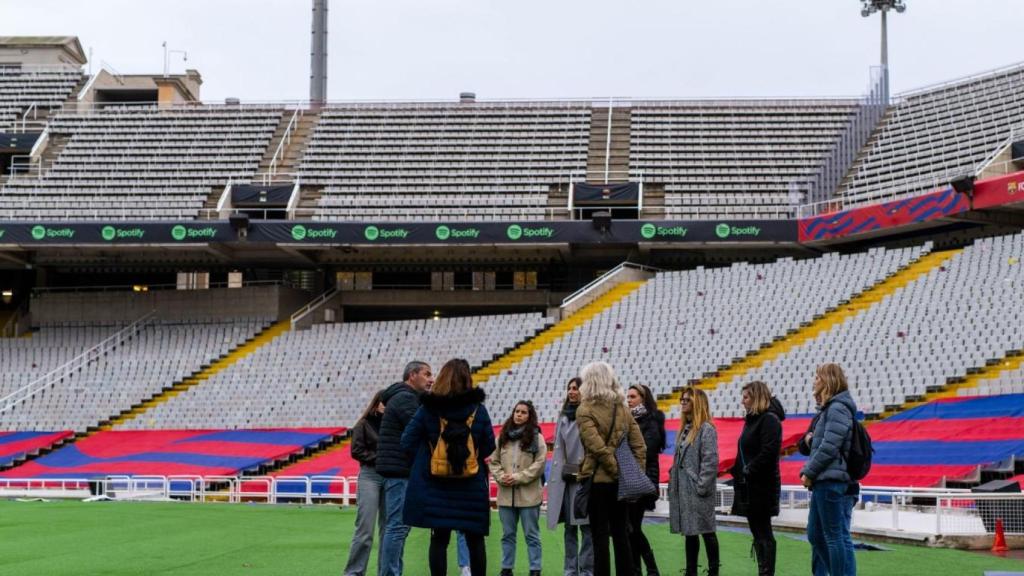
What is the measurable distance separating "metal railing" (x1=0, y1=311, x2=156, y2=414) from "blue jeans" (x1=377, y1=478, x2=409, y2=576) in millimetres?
28867

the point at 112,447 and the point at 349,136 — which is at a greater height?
the point at 349,136

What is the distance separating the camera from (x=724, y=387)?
28.3 m

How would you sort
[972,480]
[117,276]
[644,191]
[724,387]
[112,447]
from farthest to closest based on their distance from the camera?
1. [117,276]
2. [644,191]
3. [112,447]
4. [724,387]
5. [972,480]

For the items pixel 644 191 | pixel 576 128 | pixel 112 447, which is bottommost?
pixel 112 447

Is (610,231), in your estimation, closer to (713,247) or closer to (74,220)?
(713,247)

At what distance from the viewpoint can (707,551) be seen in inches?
398

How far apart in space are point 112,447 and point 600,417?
25.4 metres

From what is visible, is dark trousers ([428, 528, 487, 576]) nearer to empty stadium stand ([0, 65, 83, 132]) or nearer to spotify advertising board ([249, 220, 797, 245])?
spotify advertising board ([249, 220, 797, 245])

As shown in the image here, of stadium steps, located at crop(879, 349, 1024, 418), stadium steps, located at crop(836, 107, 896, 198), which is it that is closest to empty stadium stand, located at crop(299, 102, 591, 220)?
stadium steps, located at crop(836, 107, 896, 198)

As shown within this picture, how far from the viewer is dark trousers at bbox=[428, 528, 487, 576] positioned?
8109 mm

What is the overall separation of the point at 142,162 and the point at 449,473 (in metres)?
37.6

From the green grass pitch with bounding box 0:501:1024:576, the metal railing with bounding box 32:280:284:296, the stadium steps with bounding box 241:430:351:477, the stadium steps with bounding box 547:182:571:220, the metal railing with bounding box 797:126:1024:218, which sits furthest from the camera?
the metal railing with bounding box 32:280:284:296

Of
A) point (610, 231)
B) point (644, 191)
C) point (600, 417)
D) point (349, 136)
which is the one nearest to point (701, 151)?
point (644, 191)

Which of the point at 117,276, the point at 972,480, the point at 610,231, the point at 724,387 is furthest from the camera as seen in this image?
the point at 117,276
